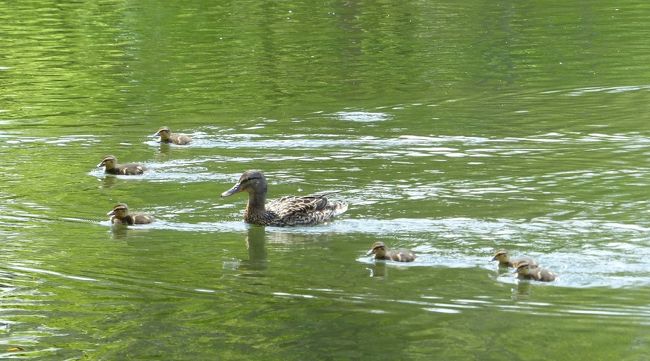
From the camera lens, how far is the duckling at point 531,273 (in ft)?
37.4

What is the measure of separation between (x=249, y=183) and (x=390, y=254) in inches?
104

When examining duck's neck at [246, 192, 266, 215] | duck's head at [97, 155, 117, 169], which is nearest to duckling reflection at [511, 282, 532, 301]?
duck's neck at [246, 192, 266, 215]

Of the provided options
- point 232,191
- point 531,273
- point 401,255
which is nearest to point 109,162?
point 232,191

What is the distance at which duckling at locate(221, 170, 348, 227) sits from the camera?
13.9 meters

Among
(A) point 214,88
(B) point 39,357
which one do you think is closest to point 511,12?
(A) point 214,88

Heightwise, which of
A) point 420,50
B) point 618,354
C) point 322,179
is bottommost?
point 618,354

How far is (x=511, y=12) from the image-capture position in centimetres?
3284

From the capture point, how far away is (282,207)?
1420 cm

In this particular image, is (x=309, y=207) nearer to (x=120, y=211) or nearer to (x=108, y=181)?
(x=120, y=211)

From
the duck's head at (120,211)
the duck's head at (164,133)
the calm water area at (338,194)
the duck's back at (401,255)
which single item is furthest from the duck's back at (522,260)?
the duck's head at (164,133)

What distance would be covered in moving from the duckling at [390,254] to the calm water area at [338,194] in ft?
0.33

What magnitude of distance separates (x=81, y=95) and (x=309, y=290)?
40.1 feet

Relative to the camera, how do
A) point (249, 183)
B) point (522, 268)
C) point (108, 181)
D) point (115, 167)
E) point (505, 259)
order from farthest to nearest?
point (115, 167), point (108, 181), point (249, 183), point (505, 259), point (522, 268)

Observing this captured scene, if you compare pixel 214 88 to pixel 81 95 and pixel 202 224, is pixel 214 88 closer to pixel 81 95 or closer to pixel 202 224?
pixel 81 95
